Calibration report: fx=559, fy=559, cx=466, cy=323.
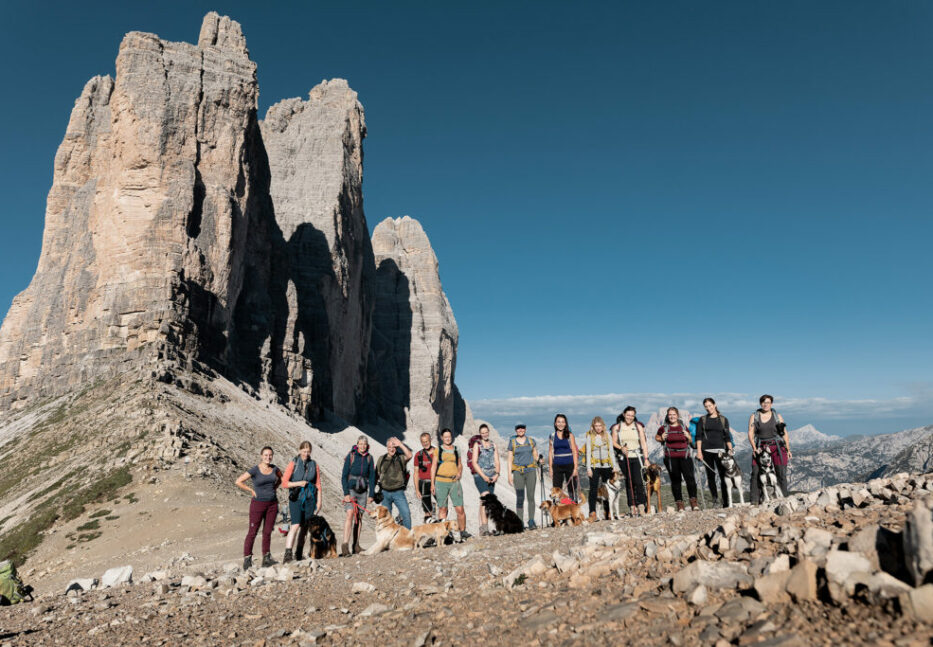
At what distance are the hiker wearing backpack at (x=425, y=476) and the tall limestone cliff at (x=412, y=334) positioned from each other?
99.8m

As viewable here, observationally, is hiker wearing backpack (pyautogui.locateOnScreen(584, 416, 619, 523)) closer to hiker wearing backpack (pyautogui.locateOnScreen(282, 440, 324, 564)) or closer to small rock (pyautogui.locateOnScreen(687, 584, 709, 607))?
hiker wearing backpack (pyautogui.locateOnScreen(282, 440, 324, 564))

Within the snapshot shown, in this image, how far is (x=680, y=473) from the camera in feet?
45.1

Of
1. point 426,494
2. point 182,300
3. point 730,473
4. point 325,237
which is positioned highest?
point 325,237

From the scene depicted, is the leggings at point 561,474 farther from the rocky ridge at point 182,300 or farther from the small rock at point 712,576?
the rocky ridge at point 182,300

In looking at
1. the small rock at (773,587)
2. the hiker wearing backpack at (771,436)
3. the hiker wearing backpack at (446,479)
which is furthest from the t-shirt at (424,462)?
the small rock at (773,587)

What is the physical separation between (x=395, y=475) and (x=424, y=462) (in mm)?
741

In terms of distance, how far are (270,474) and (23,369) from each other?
3119 inches

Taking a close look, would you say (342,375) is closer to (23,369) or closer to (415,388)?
(415,388)

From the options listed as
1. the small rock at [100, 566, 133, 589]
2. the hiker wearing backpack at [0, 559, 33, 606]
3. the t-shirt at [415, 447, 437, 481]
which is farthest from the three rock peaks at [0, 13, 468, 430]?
the t-shirt at [415, 447, 437, 481]

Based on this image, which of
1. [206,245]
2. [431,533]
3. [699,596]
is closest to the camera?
[699,596]

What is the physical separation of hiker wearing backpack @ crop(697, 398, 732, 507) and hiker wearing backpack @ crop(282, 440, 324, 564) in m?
9.16

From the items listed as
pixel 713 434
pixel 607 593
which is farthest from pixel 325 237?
pixel 607 593

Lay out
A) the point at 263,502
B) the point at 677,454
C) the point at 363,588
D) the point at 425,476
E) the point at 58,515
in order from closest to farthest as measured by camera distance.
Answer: the point at 363,588 → the point at 263,502 → the point at 425,476 → the point at 677,454 → the point at 58,515

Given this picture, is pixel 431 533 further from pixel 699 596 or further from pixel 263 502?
pixel 699 596
